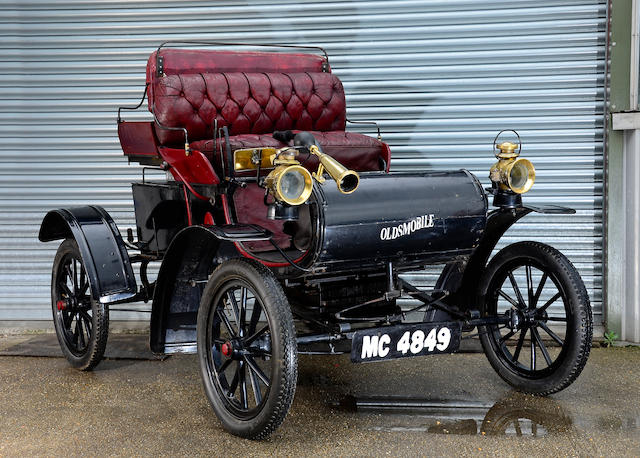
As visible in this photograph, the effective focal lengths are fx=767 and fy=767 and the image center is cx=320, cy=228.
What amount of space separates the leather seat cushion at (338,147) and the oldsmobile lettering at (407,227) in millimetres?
764

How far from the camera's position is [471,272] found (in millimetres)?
4289

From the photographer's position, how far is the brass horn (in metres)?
3.28

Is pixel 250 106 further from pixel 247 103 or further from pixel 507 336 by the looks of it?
pixel 507 336

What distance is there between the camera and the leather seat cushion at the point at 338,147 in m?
4.05

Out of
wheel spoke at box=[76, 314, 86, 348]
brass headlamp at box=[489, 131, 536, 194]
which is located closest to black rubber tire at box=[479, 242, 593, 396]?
brass headlamp at box=[489, 131, 536, 194]

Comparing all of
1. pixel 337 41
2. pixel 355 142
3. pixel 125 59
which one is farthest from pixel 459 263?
pixel 125 59

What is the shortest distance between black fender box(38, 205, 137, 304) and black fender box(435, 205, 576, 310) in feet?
5.89

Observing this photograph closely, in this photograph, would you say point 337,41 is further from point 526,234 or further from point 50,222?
point 50,222

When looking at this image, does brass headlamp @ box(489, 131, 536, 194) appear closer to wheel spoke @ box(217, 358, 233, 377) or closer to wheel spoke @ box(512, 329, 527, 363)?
wheel spoke @ box(512, 329, 527, 363)

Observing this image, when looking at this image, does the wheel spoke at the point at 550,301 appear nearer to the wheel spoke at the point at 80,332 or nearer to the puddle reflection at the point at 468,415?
the puddle reflection at the point at 468,415

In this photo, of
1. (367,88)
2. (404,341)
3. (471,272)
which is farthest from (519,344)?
(367,88)

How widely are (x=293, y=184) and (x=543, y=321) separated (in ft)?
5.50

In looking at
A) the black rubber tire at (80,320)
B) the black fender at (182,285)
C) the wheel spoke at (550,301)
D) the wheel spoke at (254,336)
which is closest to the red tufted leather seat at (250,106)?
the black fender at (182,285)

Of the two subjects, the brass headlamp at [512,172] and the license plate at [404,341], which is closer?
the license plate at [404,341]
